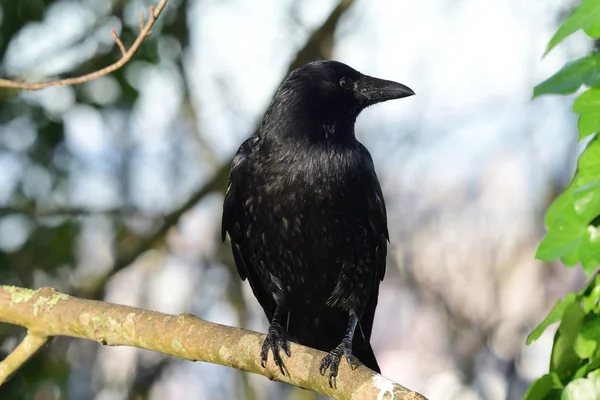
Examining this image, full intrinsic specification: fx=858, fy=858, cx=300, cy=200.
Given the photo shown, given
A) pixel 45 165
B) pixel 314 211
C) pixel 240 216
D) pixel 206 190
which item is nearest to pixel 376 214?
pixel 314 211

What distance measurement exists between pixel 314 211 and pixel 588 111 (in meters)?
2.05

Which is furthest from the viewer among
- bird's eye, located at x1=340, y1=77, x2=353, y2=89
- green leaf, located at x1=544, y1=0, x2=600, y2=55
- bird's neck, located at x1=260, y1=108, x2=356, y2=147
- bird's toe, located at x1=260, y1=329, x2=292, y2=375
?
bird's eye, located at x1=340, y1=77, x2=353, y2=89

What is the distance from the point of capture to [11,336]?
4.18 metres

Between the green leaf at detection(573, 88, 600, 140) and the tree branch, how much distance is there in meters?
1.15

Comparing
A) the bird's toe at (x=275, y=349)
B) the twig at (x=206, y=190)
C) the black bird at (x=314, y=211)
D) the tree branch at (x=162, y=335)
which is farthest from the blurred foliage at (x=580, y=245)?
the twig at (x=206, y=190)

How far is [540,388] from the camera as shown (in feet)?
4.38

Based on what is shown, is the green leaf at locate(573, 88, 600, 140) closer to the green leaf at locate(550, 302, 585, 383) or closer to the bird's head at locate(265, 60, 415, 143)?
the green leaf at locate(550, 302, 585, 383)

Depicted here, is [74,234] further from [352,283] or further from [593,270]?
[593,270]

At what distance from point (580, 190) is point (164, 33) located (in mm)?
3981

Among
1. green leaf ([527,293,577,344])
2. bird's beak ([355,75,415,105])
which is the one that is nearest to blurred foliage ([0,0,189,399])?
bird's beak ([355,75,415,105])

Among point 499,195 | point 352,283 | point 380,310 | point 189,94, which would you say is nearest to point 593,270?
point 352,283

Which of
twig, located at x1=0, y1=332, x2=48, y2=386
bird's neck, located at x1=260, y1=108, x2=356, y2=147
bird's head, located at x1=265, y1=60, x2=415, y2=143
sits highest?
bird's head, located at x1=265, y1=60, x2=415, y2=143

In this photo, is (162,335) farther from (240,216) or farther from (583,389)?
(583,389)

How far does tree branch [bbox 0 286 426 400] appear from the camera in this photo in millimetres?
2660
